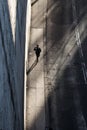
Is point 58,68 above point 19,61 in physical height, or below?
above

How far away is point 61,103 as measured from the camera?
75.8 ft

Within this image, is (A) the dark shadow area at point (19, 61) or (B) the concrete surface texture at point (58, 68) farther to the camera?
(B) the concrete surface texture at point (58, 68)

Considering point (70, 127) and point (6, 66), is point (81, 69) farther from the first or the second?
point (6, 66)

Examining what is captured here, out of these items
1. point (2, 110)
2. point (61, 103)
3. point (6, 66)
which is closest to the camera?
point (2, 110)

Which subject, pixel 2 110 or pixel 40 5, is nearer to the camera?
pixel 2 110

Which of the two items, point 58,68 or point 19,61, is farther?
point 58,68

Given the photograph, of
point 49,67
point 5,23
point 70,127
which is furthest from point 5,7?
point 49,67

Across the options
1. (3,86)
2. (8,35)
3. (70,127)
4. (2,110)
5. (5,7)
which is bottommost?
(70,127)

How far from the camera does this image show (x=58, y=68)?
25.9m

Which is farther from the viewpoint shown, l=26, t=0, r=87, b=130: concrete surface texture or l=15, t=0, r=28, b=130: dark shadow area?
l=26, t=0, r=87, b=130: concrete surface texture

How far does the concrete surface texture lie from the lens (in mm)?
22188

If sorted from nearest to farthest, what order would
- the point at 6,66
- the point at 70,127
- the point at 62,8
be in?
the point at 6,66 → the point at 70,127 → the point at 62,8

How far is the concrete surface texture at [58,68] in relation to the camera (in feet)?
72.8

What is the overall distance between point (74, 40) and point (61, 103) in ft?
23.7
